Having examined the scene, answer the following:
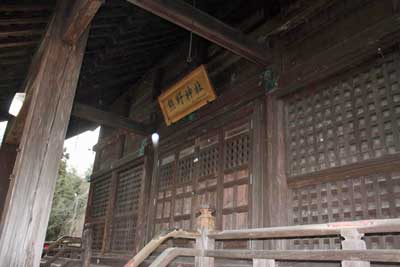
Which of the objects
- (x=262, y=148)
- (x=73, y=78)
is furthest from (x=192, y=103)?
(x=73, y=78)

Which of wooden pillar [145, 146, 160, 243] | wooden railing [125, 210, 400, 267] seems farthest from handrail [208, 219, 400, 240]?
wooden pillar [145, 146, 160, 243]

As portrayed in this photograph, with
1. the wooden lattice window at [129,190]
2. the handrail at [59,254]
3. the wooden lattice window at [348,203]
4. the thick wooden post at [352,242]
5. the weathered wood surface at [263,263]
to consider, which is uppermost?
the wooden lattice window at [129,190]

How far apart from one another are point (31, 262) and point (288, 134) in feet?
10.2

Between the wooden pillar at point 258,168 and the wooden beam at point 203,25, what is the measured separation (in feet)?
2.58

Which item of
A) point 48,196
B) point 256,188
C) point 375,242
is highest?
point 256,188

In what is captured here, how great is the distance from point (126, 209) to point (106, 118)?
7.61 ft

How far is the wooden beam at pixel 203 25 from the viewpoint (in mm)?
3577

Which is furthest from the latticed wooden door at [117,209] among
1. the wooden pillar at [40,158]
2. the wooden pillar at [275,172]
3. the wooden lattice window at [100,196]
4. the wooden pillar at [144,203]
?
the wooden pillar at [40,158]

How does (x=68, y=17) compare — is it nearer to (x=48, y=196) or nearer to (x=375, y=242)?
(x=48, y=196)

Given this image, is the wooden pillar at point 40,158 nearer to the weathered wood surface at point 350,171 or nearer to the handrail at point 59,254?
Answer: the weathered wood surface at point 350,171

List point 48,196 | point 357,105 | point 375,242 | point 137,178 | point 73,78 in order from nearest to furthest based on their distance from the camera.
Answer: point 48,196 → point 375,242 → point 73,78 → point 357,105 → point 137,178

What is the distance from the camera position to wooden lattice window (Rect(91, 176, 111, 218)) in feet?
28.9

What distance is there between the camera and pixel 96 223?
8.90 meters

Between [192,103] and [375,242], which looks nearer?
[375,242]
